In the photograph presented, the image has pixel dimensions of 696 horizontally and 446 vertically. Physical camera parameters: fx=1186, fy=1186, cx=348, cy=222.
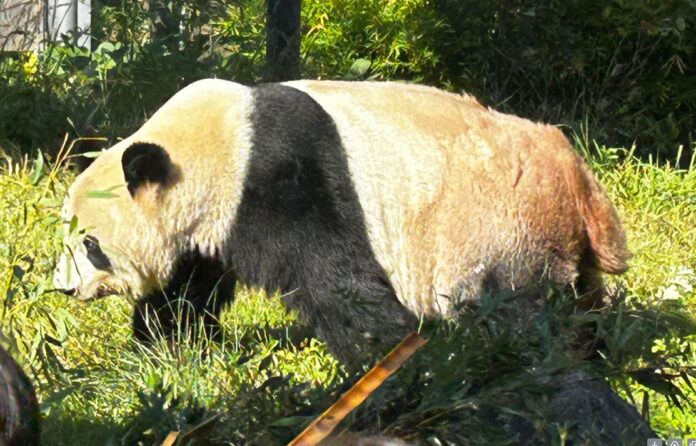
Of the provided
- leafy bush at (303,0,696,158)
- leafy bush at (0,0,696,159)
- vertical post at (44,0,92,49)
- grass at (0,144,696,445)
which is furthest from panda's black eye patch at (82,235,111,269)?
leafy bush at (303,0,696,158)

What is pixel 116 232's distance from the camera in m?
5.39

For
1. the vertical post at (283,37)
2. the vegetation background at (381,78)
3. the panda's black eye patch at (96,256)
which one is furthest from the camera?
the vertical post at (283,37)

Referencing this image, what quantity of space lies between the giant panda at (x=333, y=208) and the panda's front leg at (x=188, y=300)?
1 centimetres

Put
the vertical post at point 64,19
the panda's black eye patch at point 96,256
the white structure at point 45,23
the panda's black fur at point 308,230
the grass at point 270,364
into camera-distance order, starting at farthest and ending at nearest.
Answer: the vertical post at point 64,19
the white structure at point 45,23
the panda's black eye patch at point 96,256
the panda's black fur at point 308,230
the grass at point 270,364

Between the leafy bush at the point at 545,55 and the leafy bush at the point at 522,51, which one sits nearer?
the leafy bush at the point at 522,51

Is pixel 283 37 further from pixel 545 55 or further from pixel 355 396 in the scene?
pixel 355 396

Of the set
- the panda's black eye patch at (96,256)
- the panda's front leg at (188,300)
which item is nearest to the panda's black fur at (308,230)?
the panda's front leg at (188,300)

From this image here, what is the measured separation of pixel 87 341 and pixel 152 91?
2946 mm

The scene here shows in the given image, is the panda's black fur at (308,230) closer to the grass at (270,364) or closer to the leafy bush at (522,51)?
the grass at (270,364)

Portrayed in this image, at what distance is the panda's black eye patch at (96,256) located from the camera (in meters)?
5.43

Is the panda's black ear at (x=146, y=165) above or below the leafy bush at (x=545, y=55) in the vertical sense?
above

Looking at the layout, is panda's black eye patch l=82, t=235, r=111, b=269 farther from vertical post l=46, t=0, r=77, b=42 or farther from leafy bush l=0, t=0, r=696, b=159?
vertical post l=46, t=0, r=77, b=42

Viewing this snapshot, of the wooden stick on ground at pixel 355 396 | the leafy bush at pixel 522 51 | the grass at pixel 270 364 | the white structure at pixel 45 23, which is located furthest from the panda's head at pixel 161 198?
the leafy bush at pixel 522 51

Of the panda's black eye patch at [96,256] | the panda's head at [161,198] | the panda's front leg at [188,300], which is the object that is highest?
the panda's head at [161,198]
